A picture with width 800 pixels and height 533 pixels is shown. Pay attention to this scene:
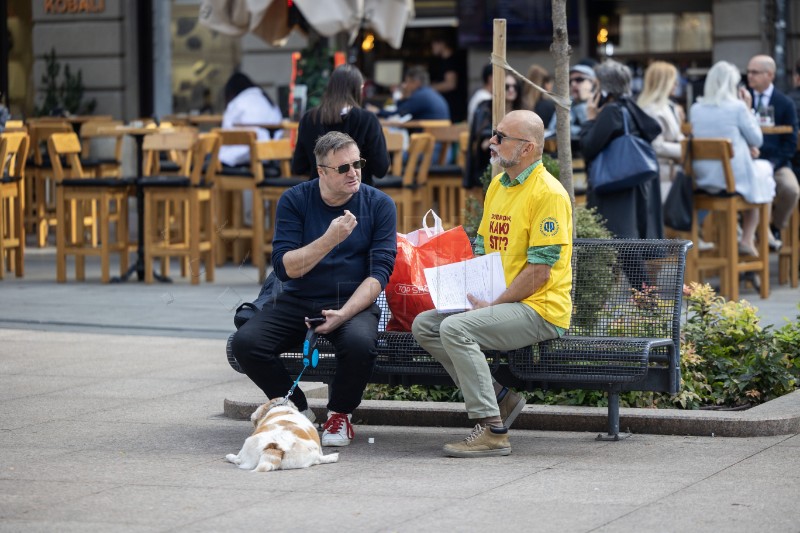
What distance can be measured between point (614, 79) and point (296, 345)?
4437 mm

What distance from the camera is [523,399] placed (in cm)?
702

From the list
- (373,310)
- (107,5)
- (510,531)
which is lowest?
(510,531)

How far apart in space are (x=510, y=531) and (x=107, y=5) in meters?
18.3

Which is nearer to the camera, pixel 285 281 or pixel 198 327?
pixel 285 281

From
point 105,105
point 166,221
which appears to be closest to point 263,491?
point 166,221

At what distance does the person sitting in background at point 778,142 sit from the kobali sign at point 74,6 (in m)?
11.7

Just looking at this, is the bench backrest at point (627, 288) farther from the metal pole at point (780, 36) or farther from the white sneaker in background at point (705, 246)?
the metal pole at point (780, 36)

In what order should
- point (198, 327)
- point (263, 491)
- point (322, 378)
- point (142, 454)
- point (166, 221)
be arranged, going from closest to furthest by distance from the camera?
point (263, 491) → point (142, 454) → point (322, 378) → point (198, 327) → point (166, 221)

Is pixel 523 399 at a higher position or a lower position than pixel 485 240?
lower

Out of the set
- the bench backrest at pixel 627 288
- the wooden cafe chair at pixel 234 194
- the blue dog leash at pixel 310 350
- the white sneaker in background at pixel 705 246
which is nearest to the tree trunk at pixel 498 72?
the bench backrest at pixel 627 288

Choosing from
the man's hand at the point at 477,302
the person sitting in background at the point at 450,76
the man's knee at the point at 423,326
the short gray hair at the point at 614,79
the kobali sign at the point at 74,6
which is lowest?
the man's knee at the point at 423,326

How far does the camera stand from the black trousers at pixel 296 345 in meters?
6.84

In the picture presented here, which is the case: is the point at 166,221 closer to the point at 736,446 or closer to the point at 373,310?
the point at 373,310

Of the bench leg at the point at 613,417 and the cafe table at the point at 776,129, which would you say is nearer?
the bench leg at the point at 613,417
